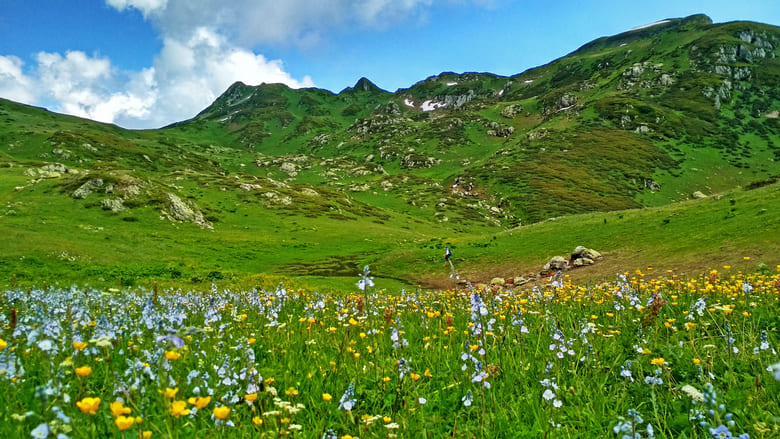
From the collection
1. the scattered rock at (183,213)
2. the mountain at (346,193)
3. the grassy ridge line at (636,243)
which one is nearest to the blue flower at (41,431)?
the grassy ridge line at (636,243)

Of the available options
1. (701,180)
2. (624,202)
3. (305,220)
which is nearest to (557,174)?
(624,202)

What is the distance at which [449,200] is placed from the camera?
134m

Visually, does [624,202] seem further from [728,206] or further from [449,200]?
[728,206]

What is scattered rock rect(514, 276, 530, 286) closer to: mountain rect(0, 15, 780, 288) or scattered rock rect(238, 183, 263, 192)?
mountain rect(0, 15, 780, 288)

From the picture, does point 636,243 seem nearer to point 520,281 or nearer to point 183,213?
point 520,281

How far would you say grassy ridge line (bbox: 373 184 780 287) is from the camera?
22.5 meters

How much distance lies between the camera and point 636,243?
29.8 metres

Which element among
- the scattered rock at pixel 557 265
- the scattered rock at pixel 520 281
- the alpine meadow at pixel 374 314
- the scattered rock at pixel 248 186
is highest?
the scattered rock at pixel 248 186

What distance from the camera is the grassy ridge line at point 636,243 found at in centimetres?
2248

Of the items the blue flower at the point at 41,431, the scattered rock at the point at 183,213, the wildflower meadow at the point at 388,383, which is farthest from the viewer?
the scattered rock at the point at 183,213

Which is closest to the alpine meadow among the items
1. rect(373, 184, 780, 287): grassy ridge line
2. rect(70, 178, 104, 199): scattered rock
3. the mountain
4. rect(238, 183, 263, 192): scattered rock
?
rect(373, 184, 780, 287): grassy ridge line

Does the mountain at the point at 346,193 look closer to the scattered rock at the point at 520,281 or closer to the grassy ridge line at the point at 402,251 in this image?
the grassy ridge line at the point at 402,251

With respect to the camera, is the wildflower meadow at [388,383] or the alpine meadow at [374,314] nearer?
the wildflower meadow at [388,383]

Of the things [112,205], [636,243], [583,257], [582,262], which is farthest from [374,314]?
[112,205]
